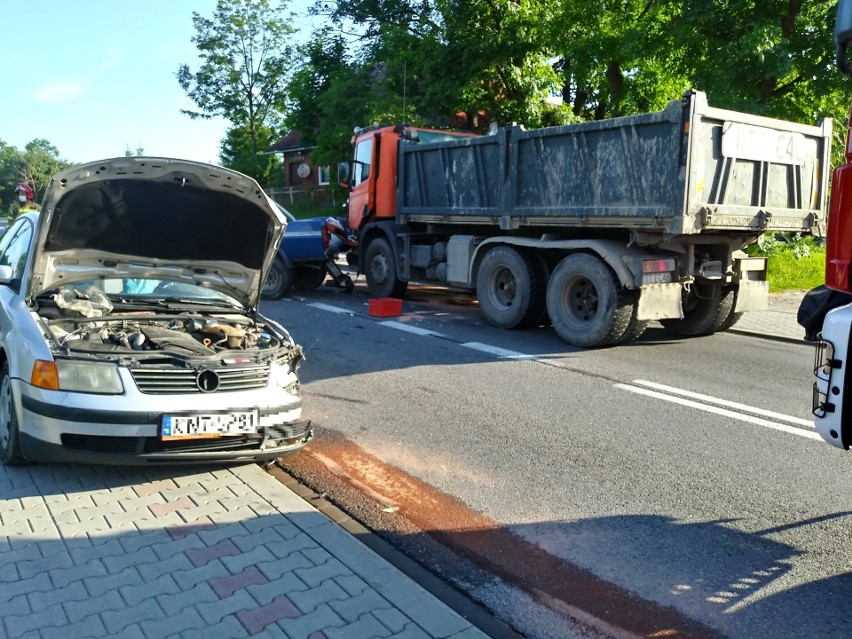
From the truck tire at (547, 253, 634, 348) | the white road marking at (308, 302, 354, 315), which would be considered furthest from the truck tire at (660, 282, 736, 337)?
the white road marking at (308, 302, 354, 315)

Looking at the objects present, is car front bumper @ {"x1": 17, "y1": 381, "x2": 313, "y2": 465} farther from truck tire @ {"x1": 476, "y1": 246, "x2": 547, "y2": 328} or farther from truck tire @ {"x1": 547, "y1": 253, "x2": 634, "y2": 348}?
truck tire @ {"x1": 476, "y1": 246, "x2": 547, "y2": 328}

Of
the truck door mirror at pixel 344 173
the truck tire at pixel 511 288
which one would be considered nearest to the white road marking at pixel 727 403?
the truck tire at pixel 511 288

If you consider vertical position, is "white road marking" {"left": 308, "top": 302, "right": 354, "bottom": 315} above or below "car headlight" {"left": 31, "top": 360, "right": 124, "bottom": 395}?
below

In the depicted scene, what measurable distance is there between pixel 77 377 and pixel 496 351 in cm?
554

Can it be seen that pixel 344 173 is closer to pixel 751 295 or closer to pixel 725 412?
pixel 751 295

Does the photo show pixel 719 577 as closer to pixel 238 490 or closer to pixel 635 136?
pixel 238 490

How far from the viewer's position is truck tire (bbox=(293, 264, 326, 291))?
45.8ft

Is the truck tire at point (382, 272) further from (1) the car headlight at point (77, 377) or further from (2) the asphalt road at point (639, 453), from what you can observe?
(1) the car headlight at point (77, 377)

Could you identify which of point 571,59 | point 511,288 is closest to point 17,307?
point 511,288

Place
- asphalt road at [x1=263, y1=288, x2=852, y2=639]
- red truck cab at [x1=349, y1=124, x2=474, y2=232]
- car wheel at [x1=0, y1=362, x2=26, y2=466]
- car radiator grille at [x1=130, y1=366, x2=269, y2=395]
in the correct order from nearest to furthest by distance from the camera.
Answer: asphalt road at [x1=263, y1=288, x2=852, y2=639] → car radiator grille at [x1=130, y1=366, x2=269, y2=395] → car wheel at [x1=0, y1=362, x2=26, y2=466] → red truck cab at [x1=349, y1=124, x2=474, y2=232]

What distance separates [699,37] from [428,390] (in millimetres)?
10222

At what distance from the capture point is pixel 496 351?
9047 mm

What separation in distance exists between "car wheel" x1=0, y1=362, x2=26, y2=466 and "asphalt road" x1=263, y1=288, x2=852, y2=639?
224cm

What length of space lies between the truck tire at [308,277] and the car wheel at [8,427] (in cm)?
915
